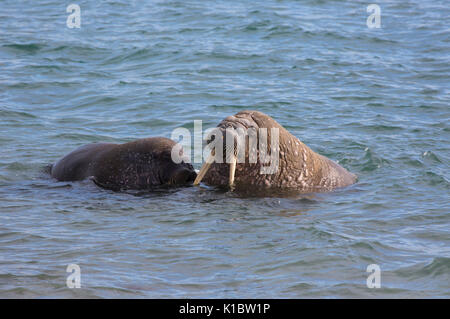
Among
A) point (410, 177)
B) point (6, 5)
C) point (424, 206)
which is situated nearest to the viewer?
point (424, 206)

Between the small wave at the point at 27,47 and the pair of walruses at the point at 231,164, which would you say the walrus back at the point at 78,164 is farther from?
the small wave at the point at 27,47

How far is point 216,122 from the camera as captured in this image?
1306 cm

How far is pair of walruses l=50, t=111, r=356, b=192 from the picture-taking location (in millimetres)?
8625

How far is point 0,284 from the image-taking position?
6277mm

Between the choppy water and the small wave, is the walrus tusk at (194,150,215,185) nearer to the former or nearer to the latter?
the choppy water

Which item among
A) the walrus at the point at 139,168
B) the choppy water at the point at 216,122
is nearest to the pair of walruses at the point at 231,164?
the walrus at the point at 139,168

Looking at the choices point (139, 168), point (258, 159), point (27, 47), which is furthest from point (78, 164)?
point (27, 47)

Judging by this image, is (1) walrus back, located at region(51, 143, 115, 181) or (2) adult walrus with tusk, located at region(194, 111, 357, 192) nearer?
(2) adult walrus with tusk, located at region(194, 111, 357, 192)

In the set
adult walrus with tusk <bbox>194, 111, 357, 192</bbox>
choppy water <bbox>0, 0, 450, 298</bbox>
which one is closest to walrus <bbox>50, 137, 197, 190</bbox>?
choppy water <bbox>0, 0, 450, 298</bbox>
